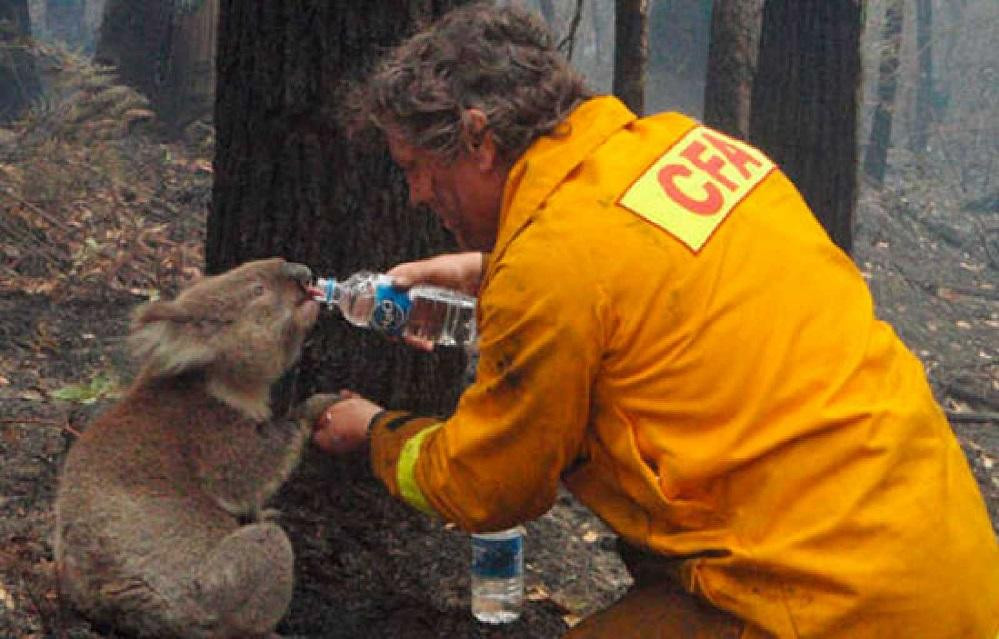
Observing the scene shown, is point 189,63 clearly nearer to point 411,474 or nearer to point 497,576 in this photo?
point 497,576

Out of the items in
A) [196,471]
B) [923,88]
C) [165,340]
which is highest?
[165,340]

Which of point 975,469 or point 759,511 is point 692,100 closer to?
point 975,469

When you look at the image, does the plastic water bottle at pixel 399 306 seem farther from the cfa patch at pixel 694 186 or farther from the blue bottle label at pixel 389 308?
the cfa patch at pixel 694 186

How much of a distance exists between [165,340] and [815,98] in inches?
191

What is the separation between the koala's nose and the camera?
379cm

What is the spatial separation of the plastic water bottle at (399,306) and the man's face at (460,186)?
525mm

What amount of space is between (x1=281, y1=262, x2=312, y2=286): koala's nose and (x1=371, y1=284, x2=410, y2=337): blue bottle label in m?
0.26

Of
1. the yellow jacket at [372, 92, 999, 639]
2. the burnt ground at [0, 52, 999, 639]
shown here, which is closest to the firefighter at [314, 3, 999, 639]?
the yellow jacket at [372, 92, 999, 639]

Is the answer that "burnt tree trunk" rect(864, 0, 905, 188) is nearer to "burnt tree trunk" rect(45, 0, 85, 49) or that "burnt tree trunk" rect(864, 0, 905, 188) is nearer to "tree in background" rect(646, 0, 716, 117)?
"tree in background" rect(646, 0, 716, 117)

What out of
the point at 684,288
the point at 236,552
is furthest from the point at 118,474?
the point at 684,288

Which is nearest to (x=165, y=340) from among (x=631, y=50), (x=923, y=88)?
(x=631, y=50)

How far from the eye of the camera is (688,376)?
2.73 metres

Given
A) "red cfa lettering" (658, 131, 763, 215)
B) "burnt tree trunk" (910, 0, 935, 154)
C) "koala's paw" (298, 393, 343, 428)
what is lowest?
"burnt tree trunk" (910, 0, 935, 154)

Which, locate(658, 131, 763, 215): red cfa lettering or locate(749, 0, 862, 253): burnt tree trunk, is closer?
locate(658, 131, 763, 215): red cfa lettering
